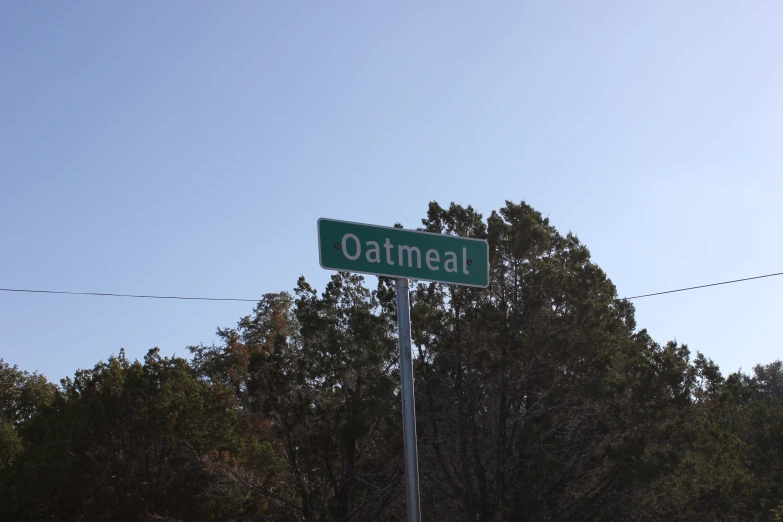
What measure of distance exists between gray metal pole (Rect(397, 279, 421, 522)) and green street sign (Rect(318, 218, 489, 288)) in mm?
143

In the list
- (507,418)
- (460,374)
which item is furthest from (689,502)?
(460,374)

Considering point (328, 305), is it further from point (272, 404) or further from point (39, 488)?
point (39, 488)

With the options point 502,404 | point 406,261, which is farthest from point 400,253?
point 502,404

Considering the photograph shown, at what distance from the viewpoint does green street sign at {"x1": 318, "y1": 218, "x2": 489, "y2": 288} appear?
438 centimetres

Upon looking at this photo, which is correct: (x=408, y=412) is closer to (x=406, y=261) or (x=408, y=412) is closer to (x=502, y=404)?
(x=406, y=261)

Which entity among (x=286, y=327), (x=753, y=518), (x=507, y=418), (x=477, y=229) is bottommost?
(x=753, y=518)

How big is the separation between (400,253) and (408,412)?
96 centimetres

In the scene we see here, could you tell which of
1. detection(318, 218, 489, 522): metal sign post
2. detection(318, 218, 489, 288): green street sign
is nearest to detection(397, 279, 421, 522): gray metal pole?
detection(318, 218, 489, 522): metal sign post

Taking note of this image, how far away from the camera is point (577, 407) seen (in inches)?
707

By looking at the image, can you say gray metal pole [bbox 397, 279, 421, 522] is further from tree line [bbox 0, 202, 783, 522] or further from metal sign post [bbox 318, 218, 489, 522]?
tree line [bbox 0, 202, 783, 522]

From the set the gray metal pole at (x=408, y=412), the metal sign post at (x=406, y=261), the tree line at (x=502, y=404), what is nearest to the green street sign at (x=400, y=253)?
the metal sign post at (x=406, y=261)

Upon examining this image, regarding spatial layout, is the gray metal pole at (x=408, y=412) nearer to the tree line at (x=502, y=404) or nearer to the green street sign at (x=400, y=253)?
the green street sign at (x=400, y=253)

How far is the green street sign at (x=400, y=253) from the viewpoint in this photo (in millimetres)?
4379

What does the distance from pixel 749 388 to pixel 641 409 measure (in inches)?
194
